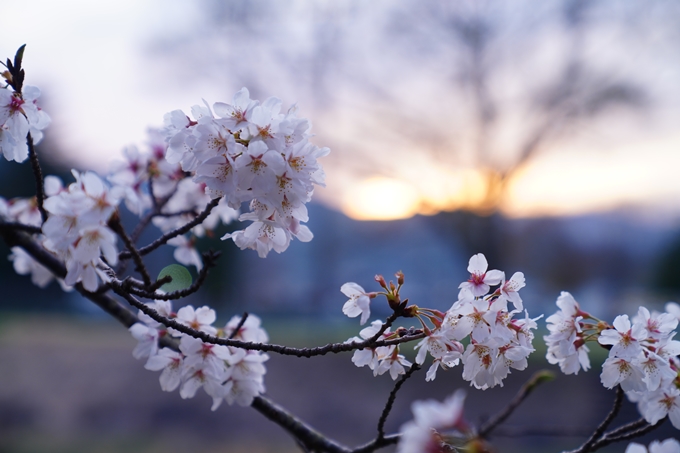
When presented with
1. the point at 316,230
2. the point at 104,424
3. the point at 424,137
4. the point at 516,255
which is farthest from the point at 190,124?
the point at 516,255

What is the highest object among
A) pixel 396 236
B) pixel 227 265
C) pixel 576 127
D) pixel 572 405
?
pixel 576 127

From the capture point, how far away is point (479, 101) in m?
5.40

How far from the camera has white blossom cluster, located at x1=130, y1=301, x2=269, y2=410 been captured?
2.06ft

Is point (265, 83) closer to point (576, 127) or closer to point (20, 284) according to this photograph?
point (576, 127)

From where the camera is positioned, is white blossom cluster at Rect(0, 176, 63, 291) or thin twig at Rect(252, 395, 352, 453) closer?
thin twig at Rect(252, 395, 352, 453)

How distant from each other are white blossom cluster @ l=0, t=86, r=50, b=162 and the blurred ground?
3117mm

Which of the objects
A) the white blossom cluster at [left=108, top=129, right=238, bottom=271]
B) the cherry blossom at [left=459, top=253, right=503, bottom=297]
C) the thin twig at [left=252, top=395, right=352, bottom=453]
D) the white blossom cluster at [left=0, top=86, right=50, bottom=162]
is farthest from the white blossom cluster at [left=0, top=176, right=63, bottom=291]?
the cherry blossom at [left=459, top=253, right=503, bottom=297]

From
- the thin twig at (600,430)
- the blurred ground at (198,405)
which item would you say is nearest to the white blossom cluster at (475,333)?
the thin twig at (600,430)

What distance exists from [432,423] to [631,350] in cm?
35

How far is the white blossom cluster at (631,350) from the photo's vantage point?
553 millimetres

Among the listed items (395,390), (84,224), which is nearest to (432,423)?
(395,390)

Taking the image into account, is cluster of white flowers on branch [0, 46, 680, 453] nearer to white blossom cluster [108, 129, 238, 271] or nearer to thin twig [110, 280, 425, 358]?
thin twig [110, 280, 425, 358]

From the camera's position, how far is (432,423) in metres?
0.31

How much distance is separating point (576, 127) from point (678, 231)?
2.33 m
